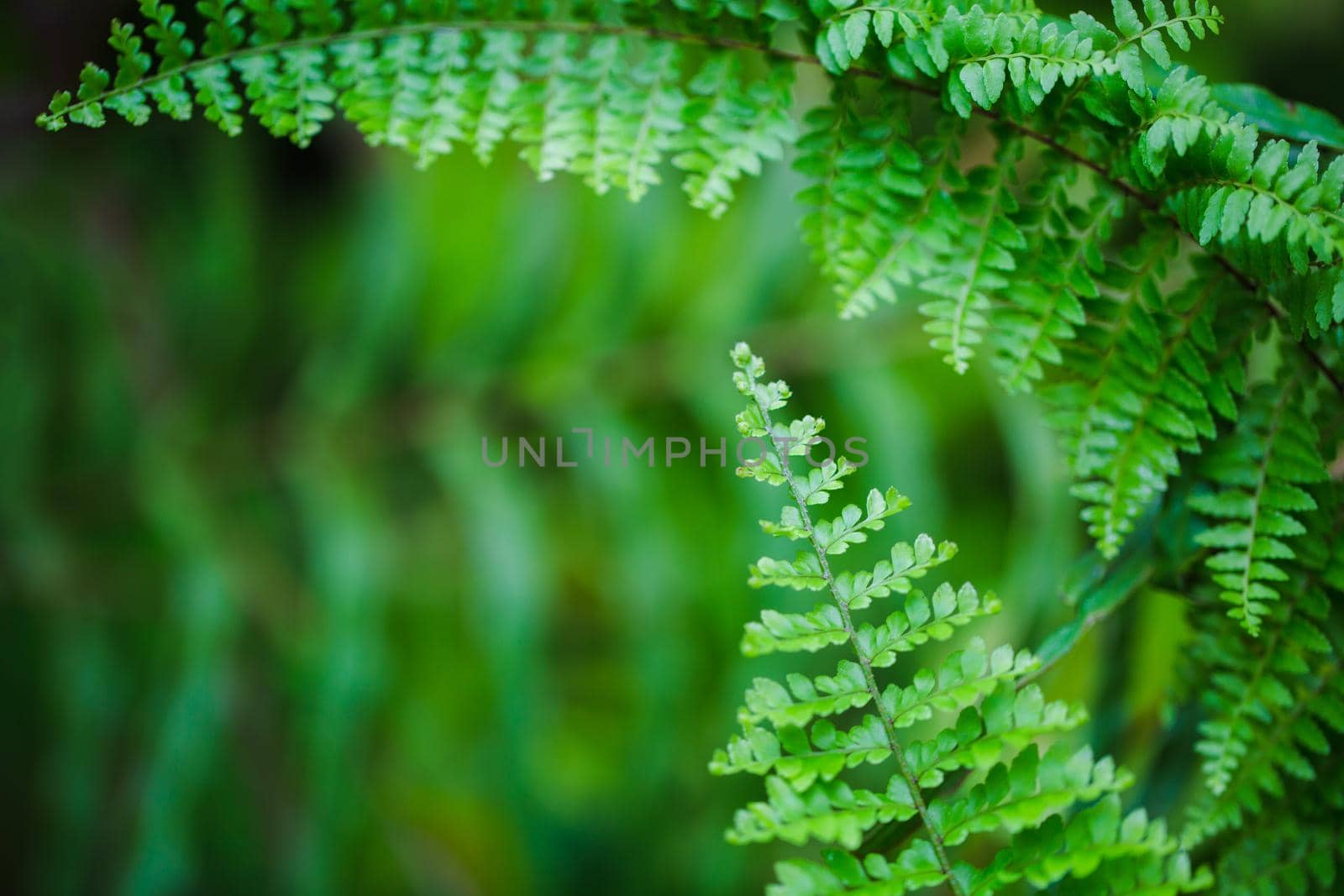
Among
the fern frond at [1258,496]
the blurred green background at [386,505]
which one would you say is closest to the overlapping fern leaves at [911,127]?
the fern frond at [1258,496]

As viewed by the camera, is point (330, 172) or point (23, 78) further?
point (330, 172)

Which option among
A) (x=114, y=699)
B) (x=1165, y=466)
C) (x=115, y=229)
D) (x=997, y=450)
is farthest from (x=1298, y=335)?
(x=115, y=229)

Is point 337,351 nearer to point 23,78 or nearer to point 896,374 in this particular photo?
point 23,78

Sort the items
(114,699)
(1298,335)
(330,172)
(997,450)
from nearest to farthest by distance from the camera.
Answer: (1298,335) → (114,699) → (997,450) → (330,172)

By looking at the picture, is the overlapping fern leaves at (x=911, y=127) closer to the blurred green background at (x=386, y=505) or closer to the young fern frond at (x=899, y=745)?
the young fern frond at (x=899, y=745)

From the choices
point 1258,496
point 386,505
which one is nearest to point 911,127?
point 1258,496

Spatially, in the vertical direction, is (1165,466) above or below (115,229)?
below
